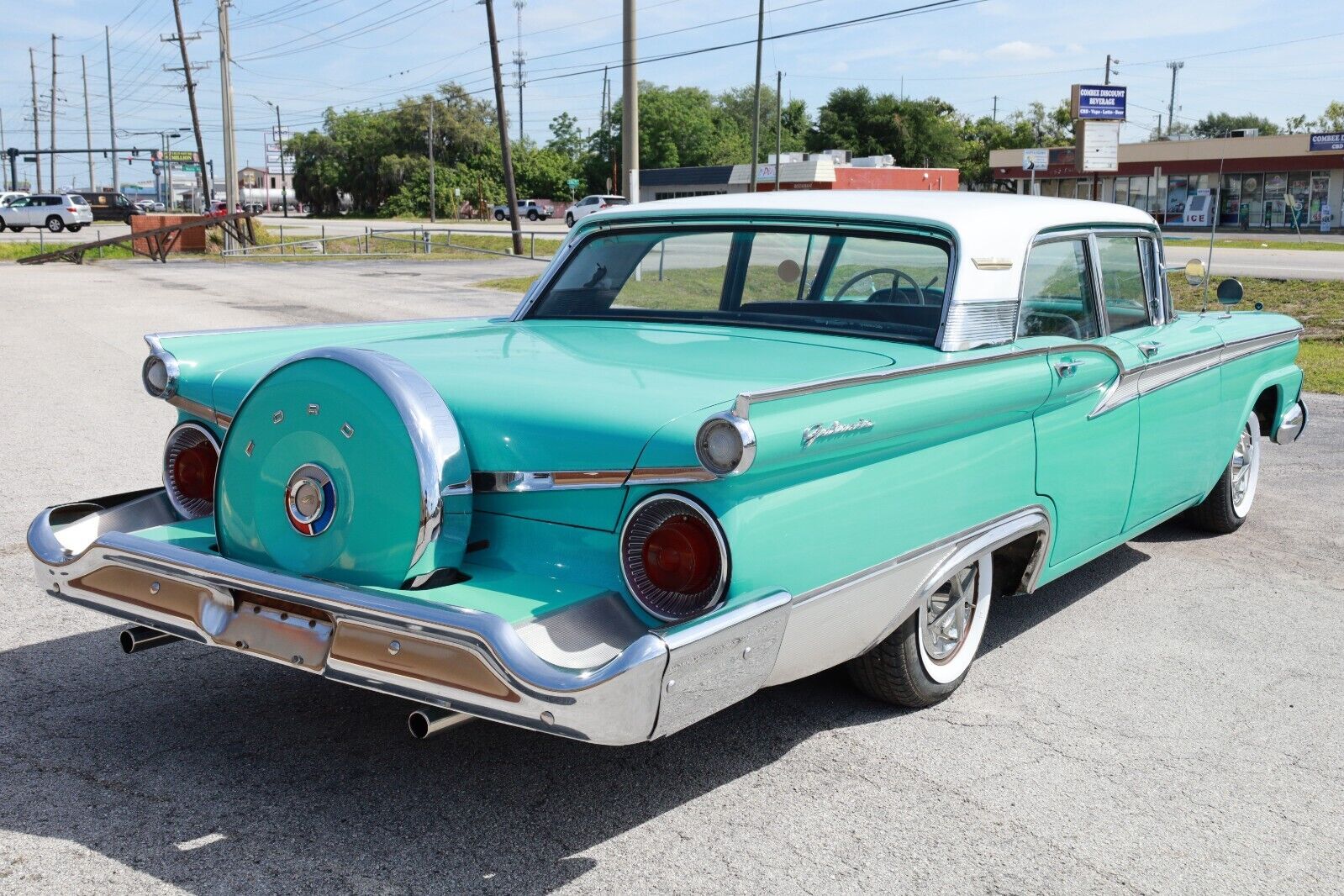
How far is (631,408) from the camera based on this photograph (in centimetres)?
303

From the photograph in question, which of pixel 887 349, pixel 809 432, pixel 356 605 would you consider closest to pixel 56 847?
pixel 356 605

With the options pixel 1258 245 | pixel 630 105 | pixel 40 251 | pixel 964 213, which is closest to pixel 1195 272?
pixel 964 213

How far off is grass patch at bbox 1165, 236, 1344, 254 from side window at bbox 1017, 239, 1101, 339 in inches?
1131

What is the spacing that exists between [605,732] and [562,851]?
0.53 metres

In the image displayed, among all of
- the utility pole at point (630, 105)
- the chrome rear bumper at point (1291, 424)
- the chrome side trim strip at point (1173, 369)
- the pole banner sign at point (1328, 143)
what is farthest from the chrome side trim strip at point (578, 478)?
the pole banner sign at point (1328, 143)

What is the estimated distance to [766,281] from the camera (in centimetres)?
440

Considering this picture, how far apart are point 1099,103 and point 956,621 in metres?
45.6

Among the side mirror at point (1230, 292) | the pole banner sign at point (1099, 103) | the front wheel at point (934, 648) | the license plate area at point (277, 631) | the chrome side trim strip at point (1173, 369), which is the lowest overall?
the front wheel at point (934, 648)

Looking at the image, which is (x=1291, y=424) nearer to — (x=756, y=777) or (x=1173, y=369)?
(x=1173, y=369)

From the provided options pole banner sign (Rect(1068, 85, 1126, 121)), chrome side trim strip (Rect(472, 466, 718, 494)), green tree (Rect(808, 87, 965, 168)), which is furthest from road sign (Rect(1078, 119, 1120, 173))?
green tree (Rect(808, 87, 965, 168))

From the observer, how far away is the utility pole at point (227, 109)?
133ft

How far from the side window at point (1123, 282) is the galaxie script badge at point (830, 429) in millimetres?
2051

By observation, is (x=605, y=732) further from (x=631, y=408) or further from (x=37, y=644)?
(x=37, y=644)

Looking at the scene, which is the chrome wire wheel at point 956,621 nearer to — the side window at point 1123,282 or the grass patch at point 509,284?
the side window at point 1123,282
